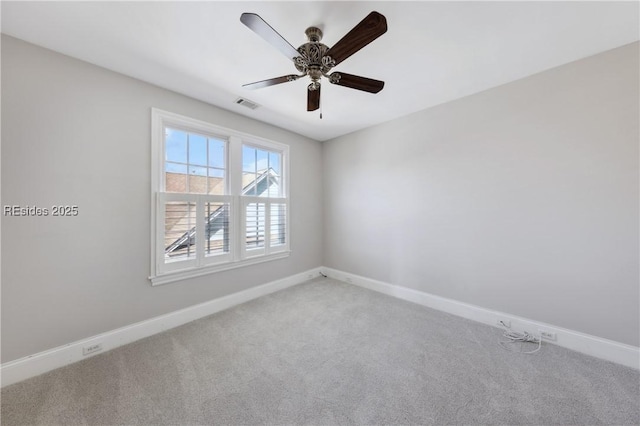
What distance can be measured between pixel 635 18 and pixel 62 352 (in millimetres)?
5025

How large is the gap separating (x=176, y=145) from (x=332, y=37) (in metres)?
2.03

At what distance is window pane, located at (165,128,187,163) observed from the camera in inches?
99.9

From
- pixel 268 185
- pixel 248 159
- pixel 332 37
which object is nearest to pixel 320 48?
pixel 332 37

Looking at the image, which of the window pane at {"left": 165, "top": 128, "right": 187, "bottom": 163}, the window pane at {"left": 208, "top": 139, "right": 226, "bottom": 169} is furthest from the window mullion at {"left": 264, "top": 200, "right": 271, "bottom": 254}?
the window pane at {"left": 165, "top": 128, "right": 187, "bottom": 163}

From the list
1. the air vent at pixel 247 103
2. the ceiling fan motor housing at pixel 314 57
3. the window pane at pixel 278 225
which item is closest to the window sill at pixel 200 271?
the window pane at pixel 278 225

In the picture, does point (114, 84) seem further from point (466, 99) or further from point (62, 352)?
point (466, 99)

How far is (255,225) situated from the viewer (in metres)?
3.28

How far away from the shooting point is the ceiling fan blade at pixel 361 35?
3.93ft

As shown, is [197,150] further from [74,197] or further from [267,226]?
[267,226]

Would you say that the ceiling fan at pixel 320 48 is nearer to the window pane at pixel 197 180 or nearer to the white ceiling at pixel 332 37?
the white ceiling at pixel 332 37

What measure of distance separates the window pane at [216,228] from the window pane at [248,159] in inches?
25.4

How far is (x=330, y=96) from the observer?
260cm

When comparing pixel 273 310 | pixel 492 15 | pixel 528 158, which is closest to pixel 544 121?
pixel 528 158

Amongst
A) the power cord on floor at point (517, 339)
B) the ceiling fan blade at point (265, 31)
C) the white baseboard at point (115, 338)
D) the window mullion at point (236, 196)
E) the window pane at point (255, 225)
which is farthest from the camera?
the window pane at point (255, 225)
